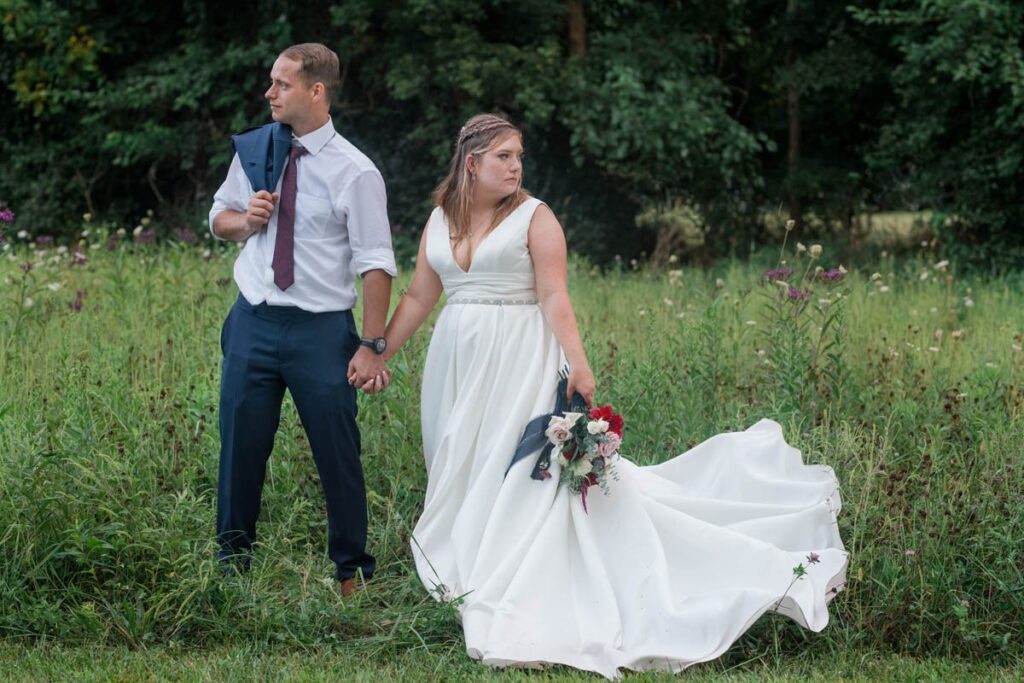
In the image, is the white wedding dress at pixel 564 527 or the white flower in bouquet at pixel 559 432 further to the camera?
the white flower in bouquet at pixel 559 432

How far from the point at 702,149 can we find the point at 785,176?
2.22 metres

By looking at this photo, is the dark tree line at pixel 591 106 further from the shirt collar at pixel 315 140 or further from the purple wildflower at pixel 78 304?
the shirt collar at pixel 315 140

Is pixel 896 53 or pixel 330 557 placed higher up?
pixel 896 53

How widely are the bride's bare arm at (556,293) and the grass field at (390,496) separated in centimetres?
99

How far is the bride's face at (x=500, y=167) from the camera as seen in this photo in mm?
4613

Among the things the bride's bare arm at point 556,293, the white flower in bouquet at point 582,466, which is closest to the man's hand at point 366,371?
the bride's bare arm at point 556,293

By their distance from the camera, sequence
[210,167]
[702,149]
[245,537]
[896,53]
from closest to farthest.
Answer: [245,537], [702,149], [896,53], [210,167]

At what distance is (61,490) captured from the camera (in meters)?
4.61

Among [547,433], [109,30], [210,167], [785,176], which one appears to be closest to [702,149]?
[785,176]

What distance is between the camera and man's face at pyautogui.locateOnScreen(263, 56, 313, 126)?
176 inches

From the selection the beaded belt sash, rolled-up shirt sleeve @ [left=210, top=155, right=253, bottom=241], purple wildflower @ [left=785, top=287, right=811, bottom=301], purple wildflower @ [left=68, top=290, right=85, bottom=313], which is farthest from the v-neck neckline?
purple wildflower @ [left=68, top=290, right=85, bottom=313]

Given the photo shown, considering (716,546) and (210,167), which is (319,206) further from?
(210,167)

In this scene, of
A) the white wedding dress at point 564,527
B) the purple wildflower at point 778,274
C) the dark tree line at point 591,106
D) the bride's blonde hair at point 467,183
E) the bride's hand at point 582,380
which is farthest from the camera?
the dark tree line at point 591,106

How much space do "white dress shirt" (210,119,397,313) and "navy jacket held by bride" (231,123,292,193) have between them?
5 cm
